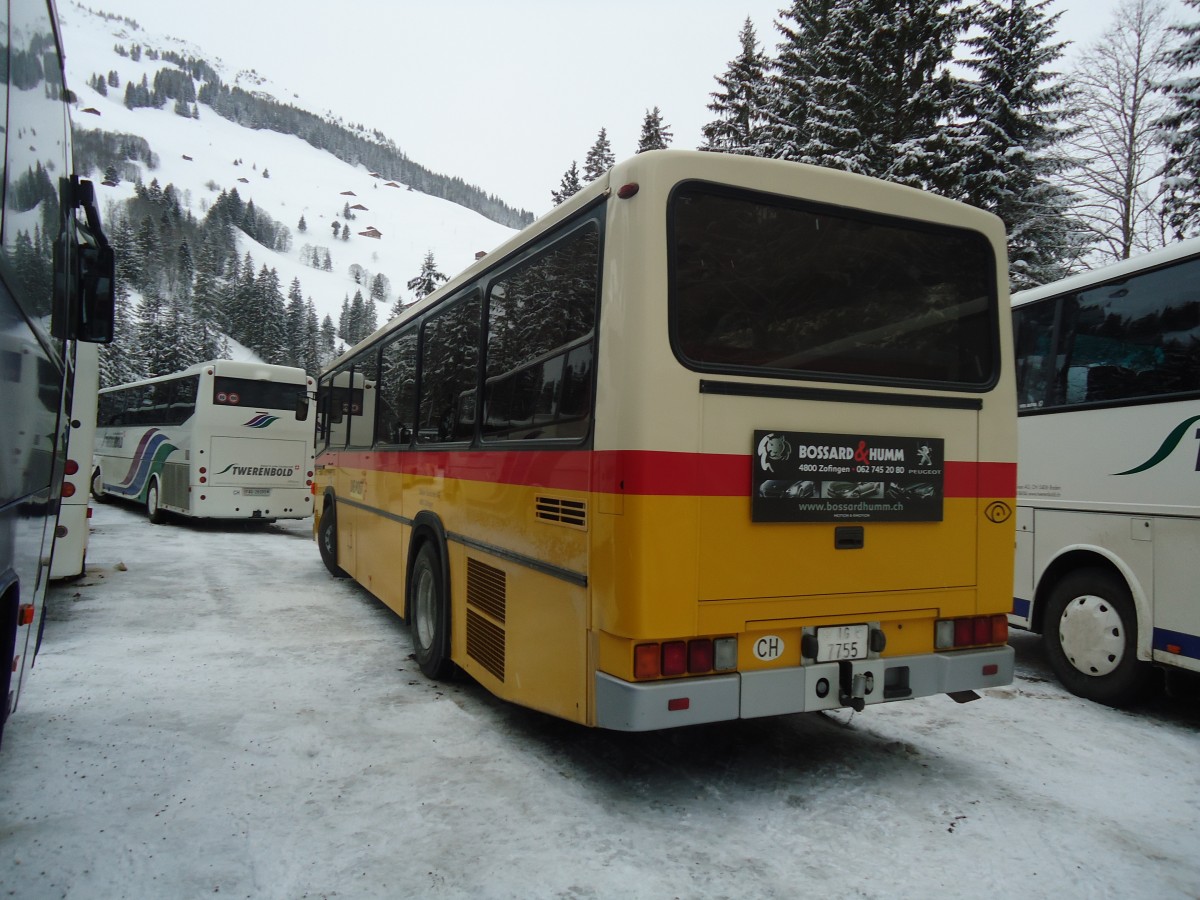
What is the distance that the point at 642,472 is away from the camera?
3.50m

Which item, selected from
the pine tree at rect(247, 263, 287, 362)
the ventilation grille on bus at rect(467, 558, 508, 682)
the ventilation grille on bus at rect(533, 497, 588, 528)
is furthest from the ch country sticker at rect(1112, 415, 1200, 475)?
the pine tree at rect(247, 263, 287, 362)

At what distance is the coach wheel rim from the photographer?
567 cm

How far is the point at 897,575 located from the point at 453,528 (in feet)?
9.64

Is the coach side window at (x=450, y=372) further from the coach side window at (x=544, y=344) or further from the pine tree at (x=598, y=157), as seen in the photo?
the pine tree at (x=598, y=157)

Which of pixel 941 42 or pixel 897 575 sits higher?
pixel 941 42

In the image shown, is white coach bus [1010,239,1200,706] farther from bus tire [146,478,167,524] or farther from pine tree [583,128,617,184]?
pine tree [583,128,617,184]

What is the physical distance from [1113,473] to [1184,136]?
54.9 ft

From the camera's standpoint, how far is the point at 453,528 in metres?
5.61

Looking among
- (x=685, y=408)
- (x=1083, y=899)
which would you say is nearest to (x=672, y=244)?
(x=685, y=408)

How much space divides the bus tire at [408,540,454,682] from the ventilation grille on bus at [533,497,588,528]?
5.86 ft

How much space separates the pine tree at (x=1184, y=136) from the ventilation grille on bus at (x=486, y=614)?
766 inches

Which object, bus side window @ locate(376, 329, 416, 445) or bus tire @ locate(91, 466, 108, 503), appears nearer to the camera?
bus side window @ locate(376, 329, 416, 445)

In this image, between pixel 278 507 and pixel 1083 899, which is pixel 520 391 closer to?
pixel 1083 899

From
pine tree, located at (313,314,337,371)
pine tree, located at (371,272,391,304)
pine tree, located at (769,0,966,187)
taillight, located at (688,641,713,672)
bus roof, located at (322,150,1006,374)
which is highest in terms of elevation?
pine tree, located at (371,272,391,304)
